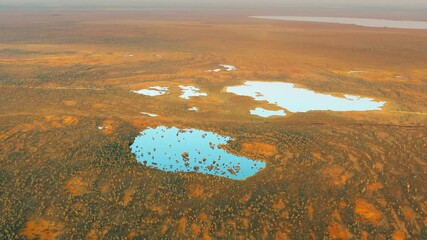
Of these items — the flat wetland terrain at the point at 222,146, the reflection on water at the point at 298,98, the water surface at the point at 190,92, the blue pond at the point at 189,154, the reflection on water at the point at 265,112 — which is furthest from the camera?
the water surface at the point at 190,92

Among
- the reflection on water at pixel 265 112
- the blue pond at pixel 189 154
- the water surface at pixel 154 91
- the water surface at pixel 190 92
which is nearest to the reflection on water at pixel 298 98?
the reflection on water at pixel 265 112

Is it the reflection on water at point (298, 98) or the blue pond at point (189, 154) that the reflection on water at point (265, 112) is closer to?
the reflection on water at point (298, 98)

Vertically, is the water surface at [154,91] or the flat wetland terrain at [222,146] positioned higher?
the water surface at [154,91]

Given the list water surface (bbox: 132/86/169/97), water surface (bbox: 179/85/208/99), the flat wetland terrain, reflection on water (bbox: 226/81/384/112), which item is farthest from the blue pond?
reflection on water (bbox: 226/81/384/112)

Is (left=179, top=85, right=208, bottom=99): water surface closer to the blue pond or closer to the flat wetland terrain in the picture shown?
the flat wetland terrain

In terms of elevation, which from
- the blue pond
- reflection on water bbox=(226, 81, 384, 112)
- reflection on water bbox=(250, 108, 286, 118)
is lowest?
the blue pond

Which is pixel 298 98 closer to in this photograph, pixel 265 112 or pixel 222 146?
pixel 265 112
